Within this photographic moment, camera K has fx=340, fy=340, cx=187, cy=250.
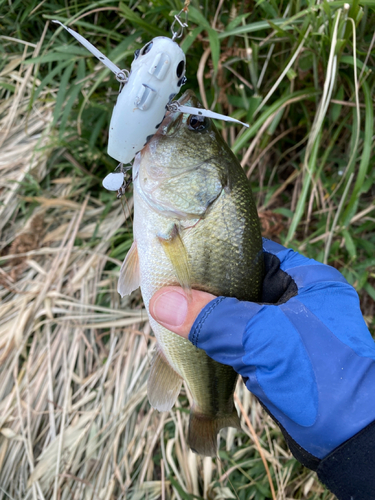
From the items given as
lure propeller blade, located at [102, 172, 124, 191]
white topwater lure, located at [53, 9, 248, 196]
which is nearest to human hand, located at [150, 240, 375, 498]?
lure propeller blade, located at [102, 172, 124, 191]

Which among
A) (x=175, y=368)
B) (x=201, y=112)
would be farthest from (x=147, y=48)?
(x=175, y=368)

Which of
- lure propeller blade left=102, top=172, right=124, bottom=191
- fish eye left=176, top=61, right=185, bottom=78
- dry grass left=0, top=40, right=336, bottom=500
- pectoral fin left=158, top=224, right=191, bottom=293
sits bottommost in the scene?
dry grass left=0, top=40, right=336, bottom=500

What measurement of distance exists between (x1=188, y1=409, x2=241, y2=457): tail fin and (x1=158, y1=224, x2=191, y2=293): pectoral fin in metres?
0.69

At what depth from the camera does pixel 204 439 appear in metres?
1.52

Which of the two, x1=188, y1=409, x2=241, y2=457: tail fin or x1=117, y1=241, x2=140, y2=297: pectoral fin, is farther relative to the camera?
x1=188, y1=409, x2=241, y2=457: tail fin

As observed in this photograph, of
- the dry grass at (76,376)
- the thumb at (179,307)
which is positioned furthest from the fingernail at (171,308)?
the dry grass at (76,376)

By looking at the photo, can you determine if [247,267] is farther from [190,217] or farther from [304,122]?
[304,122]

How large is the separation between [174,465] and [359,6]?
8.68 feet

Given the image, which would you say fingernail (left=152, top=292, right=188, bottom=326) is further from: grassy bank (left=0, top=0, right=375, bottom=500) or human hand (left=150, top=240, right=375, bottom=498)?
grassy bank (left=0, top=0, right=375, bottom=500)

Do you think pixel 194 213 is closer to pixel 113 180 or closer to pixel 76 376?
pixel 113 180

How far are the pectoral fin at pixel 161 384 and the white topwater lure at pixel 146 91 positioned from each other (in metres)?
0.91

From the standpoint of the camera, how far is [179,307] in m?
1.22

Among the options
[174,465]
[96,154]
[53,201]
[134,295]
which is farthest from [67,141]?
[174,465]

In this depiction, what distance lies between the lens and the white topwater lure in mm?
922
